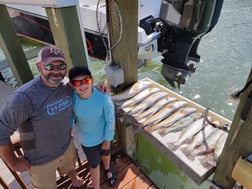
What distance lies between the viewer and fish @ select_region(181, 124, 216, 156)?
59.8 inches

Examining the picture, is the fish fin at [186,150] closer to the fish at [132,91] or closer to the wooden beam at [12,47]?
the fish at [132,91]

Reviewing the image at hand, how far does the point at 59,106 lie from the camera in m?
1.42


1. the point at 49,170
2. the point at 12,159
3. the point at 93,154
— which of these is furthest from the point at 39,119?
the point at 93,154

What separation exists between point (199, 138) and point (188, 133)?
0.09m

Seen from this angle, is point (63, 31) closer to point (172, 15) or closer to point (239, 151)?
point (172, 15)

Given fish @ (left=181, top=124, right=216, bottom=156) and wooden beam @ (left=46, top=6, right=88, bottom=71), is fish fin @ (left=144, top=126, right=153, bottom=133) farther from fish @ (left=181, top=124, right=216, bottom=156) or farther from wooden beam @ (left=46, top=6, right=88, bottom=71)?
wooden beam @ (left=46, top=6, right=88, bottom=71)

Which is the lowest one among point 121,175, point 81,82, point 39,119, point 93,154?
point 121,175

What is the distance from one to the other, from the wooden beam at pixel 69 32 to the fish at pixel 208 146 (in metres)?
1.31

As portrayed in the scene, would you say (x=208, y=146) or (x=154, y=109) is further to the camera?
(x=154, y=109)

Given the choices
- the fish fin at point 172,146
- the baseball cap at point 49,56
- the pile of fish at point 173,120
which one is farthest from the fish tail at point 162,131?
the baseball cap at point 49,56

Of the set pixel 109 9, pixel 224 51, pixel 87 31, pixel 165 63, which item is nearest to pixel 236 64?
pixel 224 51

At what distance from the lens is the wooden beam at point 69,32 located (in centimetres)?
182

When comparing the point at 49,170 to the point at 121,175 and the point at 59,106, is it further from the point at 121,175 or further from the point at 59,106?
the point at 121,175

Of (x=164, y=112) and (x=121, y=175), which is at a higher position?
(x=164, y=112)
